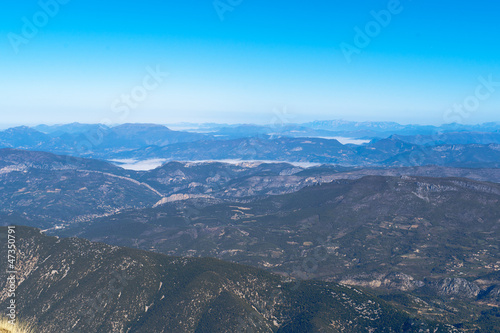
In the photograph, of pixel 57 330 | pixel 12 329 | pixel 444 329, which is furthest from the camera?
pixel 57 330

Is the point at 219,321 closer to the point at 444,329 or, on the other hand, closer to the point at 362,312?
the point at 362,312

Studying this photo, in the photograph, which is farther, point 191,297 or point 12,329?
point 191,297

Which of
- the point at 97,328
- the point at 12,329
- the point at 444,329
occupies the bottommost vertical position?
the point at 97,328

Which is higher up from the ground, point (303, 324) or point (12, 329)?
point (12, 329)

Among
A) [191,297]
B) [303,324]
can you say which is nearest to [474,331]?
[303,324]

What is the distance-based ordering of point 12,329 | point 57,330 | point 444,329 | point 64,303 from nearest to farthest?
point 12,329
point 444,329
point 57,330
point 64,303

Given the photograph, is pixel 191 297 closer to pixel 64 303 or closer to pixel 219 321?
pixel 219 321

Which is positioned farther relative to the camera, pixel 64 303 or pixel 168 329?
pixel 64 303

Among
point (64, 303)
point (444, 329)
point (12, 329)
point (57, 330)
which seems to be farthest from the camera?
point (64, 303)

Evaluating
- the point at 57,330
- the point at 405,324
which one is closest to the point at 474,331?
the point at 405,324
